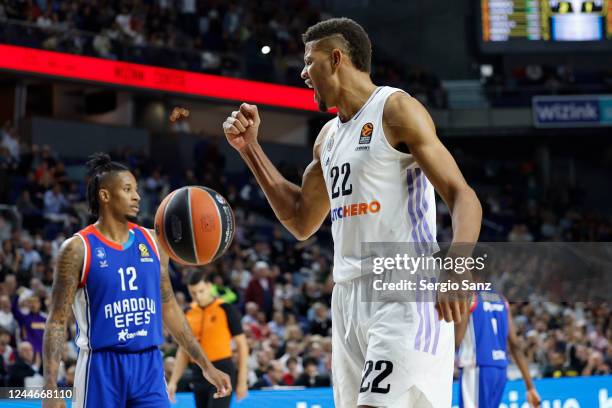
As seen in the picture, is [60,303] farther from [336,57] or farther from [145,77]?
[145,77]

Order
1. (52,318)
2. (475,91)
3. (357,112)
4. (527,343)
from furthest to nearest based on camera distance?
→ (475,91) < (527,343) < (52,318) < (357,112)

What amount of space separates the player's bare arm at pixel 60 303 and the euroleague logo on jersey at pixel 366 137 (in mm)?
2017

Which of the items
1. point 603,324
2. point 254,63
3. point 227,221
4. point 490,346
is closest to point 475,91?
point 254,63

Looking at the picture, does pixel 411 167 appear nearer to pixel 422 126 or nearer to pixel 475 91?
pixel 422 126

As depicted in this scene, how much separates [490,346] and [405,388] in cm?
501

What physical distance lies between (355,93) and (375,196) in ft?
1.37

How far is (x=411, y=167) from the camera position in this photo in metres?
3.29

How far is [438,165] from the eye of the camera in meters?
3.10

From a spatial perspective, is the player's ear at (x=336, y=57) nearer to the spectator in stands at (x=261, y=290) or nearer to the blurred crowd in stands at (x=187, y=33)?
the spectator in stands at (x=261, y=290)

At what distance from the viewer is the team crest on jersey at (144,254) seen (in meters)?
4.98

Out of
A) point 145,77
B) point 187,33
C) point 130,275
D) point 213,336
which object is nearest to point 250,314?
point 213,336

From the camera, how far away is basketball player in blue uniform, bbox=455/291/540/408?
311 inches

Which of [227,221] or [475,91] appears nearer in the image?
[227,221]

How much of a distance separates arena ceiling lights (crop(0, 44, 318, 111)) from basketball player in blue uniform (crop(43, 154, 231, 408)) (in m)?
11.3
